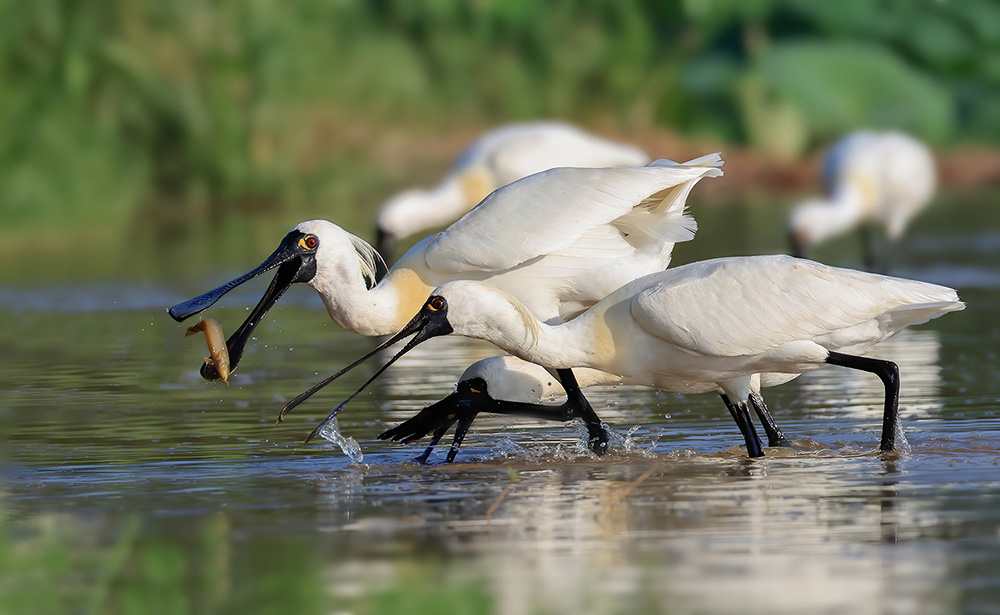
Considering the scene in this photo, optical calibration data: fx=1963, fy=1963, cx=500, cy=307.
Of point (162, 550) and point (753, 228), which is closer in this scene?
point (162, 550)

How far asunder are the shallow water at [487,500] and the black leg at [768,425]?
2.8 inches

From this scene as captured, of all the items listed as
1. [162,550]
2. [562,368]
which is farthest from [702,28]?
[162,550]

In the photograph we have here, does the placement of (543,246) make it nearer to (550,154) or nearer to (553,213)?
(553,213)

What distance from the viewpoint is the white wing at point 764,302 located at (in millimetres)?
7156

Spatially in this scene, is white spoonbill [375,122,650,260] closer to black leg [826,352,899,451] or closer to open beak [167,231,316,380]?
open beak [167,231,316,380]

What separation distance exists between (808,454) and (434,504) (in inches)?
68.4

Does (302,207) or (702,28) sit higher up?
(702,28)

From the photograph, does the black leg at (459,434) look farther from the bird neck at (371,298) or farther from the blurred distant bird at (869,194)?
the blurred distant bird at (869,194)

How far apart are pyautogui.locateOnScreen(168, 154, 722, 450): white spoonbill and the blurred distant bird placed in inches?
332

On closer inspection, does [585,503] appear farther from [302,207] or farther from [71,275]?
[302,207]

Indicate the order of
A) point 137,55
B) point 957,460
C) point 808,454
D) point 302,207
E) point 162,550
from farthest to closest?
point 302,207 → point 137,55 → point 808,454 → point 957,460 → point 162,550

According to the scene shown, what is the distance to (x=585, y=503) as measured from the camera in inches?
251

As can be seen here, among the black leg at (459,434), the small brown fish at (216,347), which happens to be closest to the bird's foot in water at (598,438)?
the black leg at (459,434)

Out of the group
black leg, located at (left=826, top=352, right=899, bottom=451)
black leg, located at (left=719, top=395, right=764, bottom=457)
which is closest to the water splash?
black leg, located at (left=719, top=395, right=764, bottom=457)
